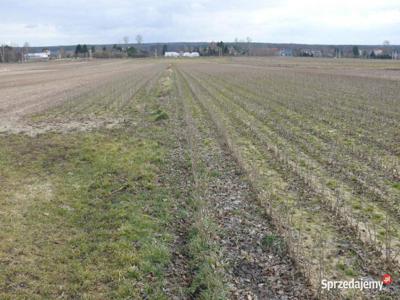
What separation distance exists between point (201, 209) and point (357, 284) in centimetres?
402

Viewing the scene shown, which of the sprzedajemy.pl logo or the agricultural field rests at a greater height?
the agricultural field

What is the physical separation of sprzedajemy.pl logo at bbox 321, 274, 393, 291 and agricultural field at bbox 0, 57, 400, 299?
11cm

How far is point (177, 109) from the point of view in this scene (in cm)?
2458

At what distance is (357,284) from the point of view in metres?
6.07

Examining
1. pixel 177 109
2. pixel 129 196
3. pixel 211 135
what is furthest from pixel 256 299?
pixel 177 109

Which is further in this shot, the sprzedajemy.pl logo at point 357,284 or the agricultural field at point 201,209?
the agricultural field at point 201,209

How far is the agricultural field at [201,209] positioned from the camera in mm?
6372

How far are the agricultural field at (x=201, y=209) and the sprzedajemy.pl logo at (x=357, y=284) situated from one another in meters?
0.11

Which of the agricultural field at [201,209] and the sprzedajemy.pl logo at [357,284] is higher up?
the agricultural field at [201,209]

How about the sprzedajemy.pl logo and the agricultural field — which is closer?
the sprzedajemy.pl logo

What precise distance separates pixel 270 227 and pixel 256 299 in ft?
8.03

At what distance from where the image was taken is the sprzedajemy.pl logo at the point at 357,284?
5995 millimetres

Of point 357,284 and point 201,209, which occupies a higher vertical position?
point 201,209

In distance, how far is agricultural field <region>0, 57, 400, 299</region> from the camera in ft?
20.9
